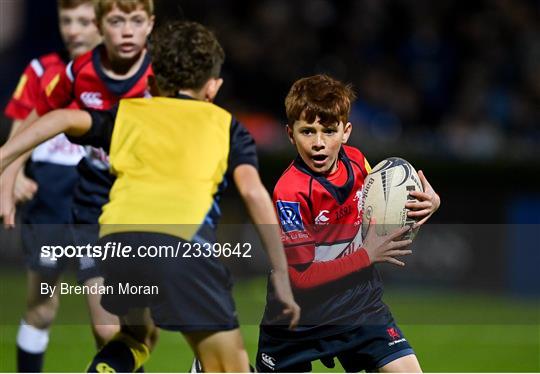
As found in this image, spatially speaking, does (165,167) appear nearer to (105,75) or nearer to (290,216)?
(290,216)

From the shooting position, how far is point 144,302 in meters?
4.67

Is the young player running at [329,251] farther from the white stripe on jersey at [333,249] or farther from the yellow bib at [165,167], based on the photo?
the yellow bib at [165,167]

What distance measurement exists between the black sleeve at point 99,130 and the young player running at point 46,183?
1.85 m

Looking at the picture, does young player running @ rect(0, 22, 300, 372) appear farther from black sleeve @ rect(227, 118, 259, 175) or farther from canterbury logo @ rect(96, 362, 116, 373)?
canterbury logo @ rect(96, 362, 116, 373)

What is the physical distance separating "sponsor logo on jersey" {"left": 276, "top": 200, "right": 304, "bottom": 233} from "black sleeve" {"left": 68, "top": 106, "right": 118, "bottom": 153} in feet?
2.60

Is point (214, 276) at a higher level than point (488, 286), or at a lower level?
higher

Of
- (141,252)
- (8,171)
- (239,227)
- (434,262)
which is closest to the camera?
(141,252)

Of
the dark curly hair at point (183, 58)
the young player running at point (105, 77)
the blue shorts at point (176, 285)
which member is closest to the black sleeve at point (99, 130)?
the dark curly hair at point (183, 58)

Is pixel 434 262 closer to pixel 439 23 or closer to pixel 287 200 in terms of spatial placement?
pixel 439 23

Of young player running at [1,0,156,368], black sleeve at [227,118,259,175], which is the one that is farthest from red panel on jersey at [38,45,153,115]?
black sleeve at [227,118,259,175]

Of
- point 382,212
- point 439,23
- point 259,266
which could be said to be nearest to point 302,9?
point 439,23

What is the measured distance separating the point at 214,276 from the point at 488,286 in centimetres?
737

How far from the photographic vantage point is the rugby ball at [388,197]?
15.7ft

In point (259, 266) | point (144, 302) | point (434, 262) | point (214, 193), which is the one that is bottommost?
point (259, 266)
